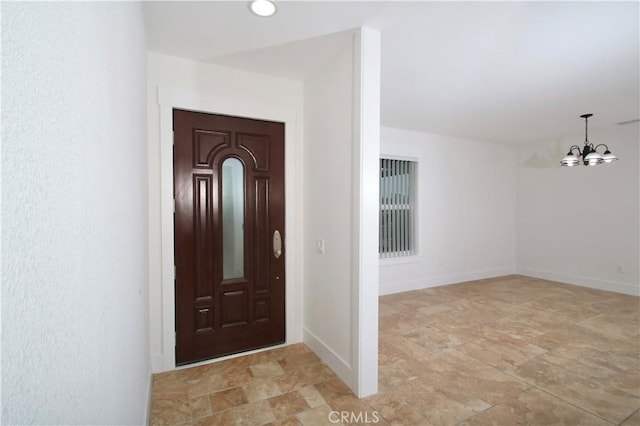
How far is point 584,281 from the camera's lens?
515 cm

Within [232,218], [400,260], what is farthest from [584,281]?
[232,218]

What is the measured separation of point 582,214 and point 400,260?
3504 millimetres

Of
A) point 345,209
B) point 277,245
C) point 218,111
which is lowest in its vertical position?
point 277,245

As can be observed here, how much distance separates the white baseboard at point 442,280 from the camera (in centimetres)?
475

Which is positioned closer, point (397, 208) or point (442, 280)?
point (397, 208)

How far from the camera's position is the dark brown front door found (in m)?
2.52

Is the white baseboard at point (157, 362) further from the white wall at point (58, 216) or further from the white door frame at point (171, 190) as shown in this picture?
the white wall at point (58, 216)

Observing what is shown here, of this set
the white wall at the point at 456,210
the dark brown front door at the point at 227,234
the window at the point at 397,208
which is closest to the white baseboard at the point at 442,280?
the white wall at the point at 456,210

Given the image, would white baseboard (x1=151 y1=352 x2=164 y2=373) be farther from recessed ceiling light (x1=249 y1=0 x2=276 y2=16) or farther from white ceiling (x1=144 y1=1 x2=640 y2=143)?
recessed ceiling light (x1=249 y1=0 x2=276 y2=16)

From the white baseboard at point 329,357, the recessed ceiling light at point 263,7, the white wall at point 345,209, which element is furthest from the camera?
the white baseboard at point 329,357

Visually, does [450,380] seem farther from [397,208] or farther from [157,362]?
[397,208]

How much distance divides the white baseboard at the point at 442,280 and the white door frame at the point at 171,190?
220 cm

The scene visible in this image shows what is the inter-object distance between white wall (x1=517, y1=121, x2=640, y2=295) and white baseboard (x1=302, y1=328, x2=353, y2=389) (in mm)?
5323

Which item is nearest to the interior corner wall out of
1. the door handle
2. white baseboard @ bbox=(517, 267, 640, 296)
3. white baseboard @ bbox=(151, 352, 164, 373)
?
the door handle
